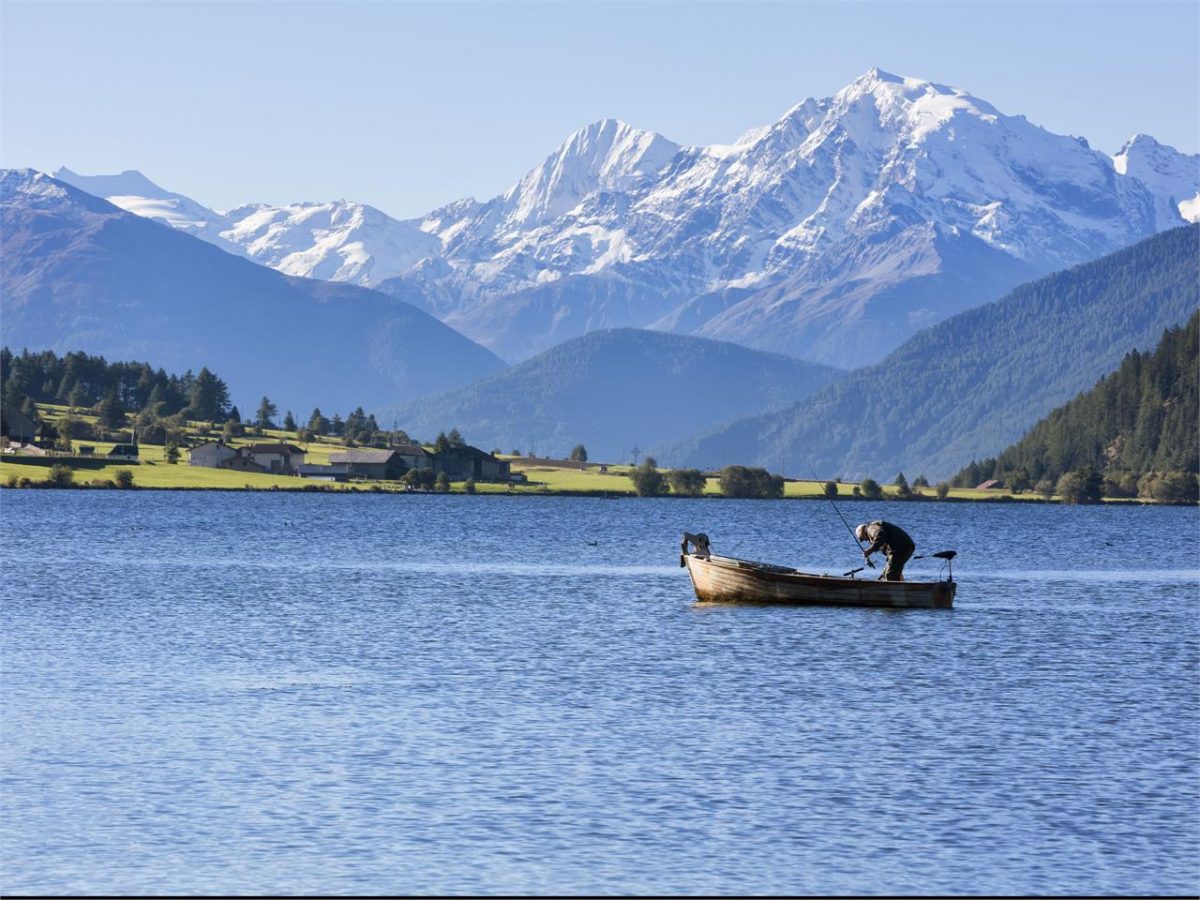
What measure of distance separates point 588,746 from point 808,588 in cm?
4401

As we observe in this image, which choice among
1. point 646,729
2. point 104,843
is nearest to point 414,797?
point 104,843

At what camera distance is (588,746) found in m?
48.5

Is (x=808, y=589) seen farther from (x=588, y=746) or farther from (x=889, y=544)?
(x=588, y=746)

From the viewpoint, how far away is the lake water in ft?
120

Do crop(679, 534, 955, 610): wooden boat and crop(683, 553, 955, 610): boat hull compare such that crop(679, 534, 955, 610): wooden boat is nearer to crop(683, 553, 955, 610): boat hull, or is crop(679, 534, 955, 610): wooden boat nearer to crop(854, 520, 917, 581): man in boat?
crop(683, 553, 955, 610): boat hull

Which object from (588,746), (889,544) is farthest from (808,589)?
(588,746)

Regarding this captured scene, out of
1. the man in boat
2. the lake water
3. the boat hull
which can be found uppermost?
the man in boat

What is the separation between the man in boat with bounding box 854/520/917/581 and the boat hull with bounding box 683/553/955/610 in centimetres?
169

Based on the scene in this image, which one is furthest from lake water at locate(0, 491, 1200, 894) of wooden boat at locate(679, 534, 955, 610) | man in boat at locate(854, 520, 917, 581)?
man in boat at locate(854, 520, 917, 581)

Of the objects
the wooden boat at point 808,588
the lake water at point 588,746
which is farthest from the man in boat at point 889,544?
the lake water at point 588,746

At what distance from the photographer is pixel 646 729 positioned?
51469 mm

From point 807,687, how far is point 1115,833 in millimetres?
22129

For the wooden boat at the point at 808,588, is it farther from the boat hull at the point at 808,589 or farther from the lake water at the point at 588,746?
the lake water at the point at 588,746

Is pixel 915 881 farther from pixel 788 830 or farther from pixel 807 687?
pixel 807 687
